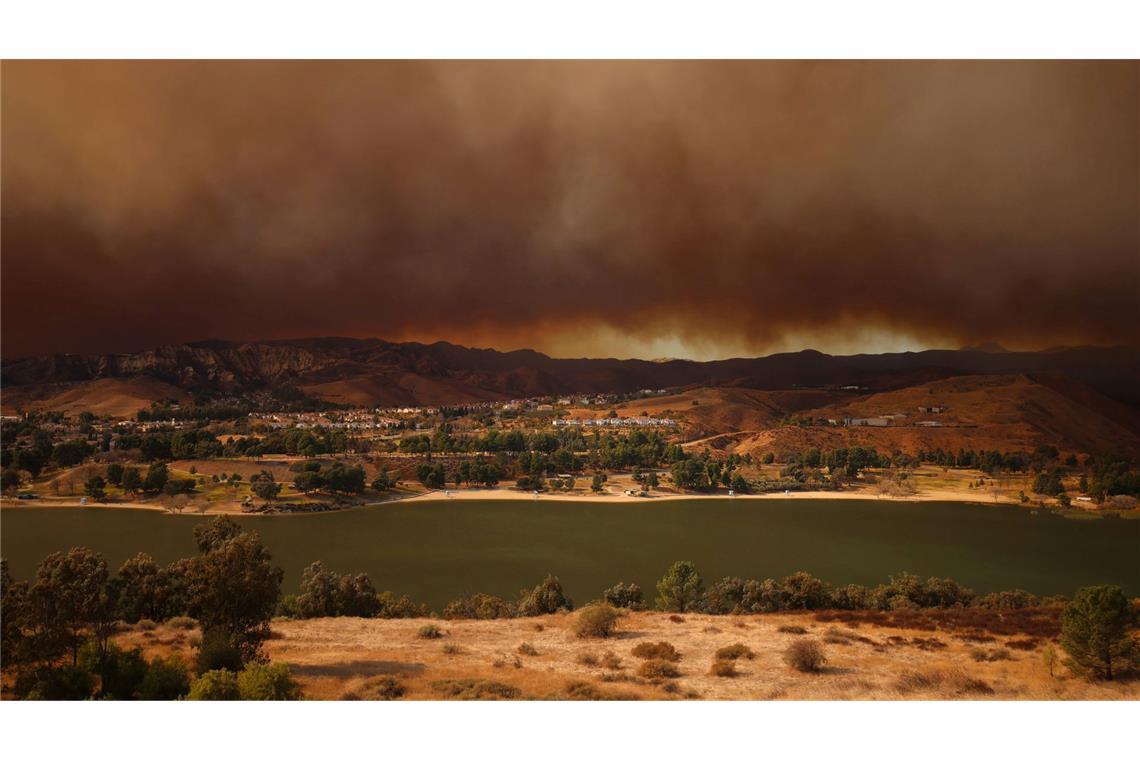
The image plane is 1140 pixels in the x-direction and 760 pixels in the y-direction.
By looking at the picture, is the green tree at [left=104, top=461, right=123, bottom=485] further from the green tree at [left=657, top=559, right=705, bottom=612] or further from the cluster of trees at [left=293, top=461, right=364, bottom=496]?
the green tree at [left=657, top=559, right=705, bottom=612]

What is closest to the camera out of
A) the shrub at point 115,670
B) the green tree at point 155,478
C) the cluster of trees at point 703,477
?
the shrub at point 115,670

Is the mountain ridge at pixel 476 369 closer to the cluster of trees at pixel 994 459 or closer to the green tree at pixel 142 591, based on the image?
the cluster of trees at pixel 994 459

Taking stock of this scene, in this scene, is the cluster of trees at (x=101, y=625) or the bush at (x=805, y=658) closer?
the cluster of trees at (x=101, y=625)

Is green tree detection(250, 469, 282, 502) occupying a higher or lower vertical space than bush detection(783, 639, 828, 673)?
lower

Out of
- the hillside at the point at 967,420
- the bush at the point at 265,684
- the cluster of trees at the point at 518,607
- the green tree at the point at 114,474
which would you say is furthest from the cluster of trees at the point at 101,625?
the hillside at the point at 967,420

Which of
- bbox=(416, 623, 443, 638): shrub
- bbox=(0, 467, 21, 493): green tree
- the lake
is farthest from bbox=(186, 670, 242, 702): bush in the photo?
bbox=(0, 467, 21, 493): green tree

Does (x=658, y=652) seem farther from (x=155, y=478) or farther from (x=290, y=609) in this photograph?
(x=155, y=478)
